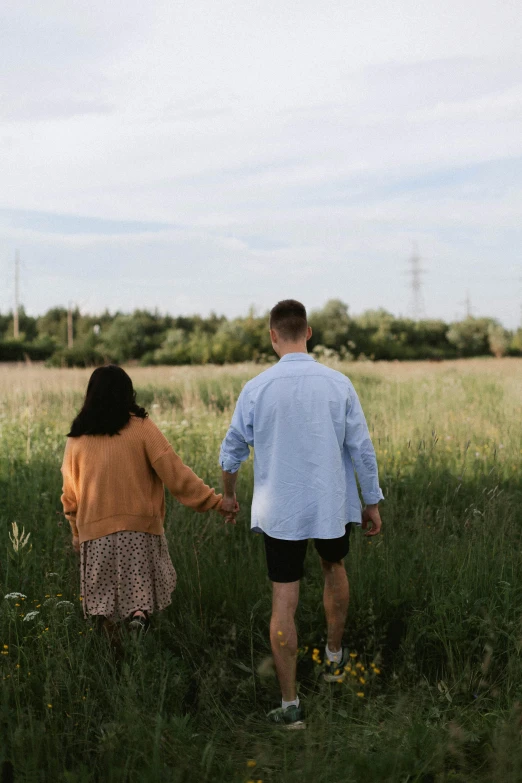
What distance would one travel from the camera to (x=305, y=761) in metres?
2.37

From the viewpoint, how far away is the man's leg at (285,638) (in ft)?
10.4

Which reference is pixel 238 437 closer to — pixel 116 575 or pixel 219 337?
pixel 116 575

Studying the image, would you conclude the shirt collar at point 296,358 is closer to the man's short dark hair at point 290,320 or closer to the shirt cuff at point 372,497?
the man's short dark hair at point 290,320

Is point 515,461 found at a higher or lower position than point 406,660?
higher

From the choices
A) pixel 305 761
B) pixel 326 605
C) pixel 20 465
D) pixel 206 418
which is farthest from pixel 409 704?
pixel 206 418

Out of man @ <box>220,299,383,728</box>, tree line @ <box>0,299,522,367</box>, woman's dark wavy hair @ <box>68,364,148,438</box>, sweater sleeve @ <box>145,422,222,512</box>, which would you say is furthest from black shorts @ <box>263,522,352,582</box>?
tree line @ <box>0,299,522,367</box>

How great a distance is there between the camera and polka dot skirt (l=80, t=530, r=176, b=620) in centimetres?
354

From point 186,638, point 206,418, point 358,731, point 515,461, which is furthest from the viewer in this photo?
point 206,418

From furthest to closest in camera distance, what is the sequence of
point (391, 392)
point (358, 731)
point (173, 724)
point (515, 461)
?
point (391, 392)
point (515, 461)
point (358, 731)
point (173, 724)

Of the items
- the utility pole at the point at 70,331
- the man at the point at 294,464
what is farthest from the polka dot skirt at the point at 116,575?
the utility pole at the point at 70,331

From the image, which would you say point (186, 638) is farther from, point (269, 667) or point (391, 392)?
point (391, 392)

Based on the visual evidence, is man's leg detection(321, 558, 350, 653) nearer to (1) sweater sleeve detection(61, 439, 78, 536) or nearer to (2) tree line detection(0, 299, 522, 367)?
(1) sweater sleeve detection(61, 439, 78, 536)

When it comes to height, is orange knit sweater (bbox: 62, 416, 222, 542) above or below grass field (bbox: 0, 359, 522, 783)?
above

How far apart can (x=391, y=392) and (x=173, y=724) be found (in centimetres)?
1094
